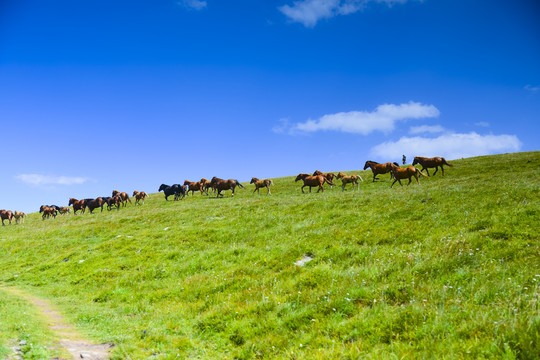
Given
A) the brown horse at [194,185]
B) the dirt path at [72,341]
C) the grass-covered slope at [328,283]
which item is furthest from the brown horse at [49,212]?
the dirt path at [72,341]

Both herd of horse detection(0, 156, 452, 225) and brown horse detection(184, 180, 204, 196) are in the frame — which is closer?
herd of horse detection(0, 156, 452, 225)

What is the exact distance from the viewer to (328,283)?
9805mm

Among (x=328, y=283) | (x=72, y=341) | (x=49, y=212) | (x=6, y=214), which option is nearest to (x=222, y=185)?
(x=49, y=212)

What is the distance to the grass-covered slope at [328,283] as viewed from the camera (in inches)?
244

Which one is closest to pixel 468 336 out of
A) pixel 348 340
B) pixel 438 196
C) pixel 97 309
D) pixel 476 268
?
pixel 348 340

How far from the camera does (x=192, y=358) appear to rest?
23.5ft

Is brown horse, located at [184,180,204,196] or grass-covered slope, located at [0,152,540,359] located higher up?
brown horse, located at [184,180,204,196]

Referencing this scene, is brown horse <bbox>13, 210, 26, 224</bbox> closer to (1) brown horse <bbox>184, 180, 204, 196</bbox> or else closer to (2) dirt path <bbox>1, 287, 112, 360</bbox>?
(1) brown horse <bbox>184, 180, 204, 196</bbox>

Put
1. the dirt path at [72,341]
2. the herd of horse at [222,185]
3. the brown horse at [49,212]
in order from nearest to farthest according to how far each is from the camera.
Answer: the dirt path at [72,341] < the herd of horse at [222,185] < the brown horse at [49,212]

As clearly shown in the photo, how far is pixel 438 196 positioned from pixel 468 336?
1510 cm

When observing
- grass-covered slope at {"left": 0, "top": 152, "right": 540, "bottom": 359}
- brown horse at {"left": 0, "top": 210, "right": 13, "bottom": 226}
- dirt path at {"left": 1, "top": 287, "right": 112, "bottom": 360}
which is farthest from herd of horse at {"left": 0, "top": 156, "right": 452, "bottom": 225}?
dirt path at {"left": 1, "top": 287, "right": 112, "bottom": 360}

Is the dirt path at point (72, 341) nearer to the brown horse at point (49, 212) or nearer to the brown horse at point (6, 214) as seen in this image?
the brown horse at point (49, 212)

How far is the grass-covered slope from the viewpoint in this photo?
6191 mm

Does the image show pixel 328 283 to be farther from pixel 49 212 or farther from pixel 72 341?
pixel 49 212
